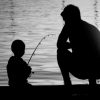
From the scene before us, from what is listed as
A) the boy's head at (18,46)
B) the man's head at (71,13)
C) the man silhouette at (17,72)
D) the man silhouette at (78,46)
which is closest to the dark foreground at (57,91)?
the man silhouette at (17,72)

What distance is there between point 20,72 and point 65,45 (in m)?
0.71

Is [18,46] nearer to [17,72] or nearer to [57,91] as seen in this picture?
[17,72]

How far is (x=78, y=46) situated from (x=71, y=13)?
0.46 metres

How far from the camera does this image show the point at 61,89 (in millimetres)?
7133

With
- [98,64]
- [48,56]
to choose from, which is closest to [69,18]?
[98,64]

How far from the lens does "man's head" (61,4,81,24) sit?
675cm

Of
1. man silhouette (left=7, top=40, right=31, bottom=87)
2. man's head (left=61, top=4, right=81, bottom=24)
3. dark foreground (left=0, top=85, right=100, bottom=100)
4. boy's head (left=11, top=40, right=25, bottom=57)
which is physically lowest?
dark foreground (left=0, top=85, right=100, bottom=100)

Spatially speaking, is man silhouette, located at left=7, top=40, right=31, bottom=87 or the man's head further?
the man's head

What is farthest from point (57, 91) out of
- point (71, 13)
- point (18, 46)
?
point (71, 13)

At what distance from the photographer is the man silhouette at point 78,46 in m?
6.77

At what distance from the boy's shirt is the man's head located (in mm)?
872

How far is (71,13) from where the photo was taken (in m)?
6.76

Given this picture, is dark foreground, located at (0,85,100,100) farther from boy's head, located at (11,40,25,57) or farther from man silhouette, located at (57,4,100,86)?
boy's head, located at (11,40,25,57)

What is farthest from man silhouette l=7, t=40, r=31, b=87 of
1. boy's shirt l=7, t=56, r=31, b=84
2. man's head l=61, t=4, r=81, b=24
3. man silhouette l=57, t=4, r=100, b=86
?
man's head l=61, t=4, r=81, b=24
